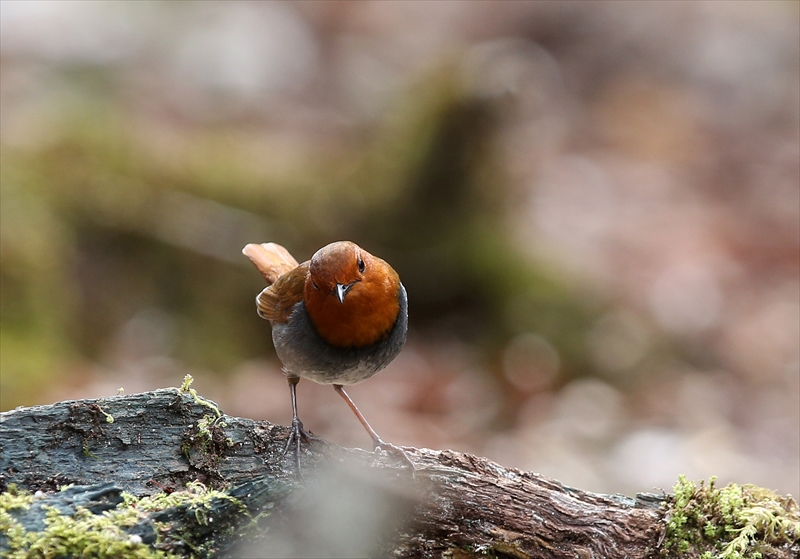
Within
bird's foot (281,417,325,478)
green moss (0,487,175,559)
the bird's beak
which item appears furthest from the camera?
the bird's beak

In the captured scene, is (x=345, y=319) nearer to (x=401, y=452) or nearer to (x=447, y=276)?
(x=401, y=452)

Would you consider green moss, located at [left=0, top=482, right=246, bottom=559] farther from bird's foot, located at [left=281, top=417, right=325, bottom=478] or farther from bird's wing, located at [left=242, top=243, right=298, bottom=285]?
bird's wing, located at [left=242, top=243, right=298, bottom=285]

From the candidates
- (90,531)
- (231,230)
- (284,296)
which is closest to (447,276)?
(231,230)

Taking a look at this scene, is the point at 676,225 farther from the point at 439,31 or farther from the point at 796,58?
the point at 439,31

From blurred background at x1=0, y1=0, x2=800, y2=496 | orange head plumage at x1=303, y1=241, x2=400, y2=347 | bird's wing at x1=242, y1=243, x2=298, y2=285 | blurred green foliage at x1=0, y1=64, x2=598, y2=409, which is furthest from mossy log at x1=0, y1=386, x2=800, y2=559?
blurred green foliage at x1=0, y1=64, x2=598, y2=409

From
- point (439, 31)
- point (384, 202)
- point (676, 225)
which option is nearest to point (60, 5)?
point (439, 31)

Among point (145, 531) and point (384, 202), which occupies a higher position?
point (384, 202)
